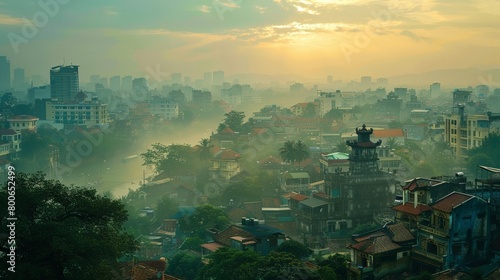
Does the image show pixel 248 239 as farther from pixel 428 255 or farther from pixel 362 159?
pixel 362 159

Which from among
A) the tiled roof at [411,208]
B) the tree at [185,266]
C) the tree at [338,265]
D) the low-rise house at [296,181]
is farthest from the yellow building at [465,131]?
the tree at [185,266]

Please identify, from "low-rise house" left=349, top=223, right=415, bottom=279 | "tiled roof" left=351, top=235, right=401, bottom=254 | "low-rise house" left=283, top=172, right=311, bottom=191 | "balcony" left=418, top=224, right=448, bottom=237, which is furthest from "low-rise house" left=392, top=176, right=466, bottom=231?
"low-rise house" left=283, top=172, right=311, bottom=191

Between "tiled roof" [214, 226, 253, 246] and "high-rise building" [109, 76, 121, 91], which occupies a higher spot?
"high-rise building" [109, 76, 121, 91]

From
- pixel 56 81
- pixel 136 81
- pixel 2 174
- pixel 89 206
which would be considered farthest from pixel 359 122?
pixel 136 81

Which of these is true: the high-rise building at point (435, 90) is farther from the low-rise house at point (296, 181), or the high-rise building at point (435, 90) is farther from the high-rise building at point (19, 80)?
the low-rise house at point (296, 181)

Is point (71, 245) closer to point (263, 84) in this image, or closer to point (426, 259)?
point (426, 259)

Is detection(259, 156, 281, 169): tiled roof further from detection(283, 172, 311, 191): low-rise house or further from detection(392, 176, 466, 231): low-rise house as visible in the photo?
detection(392, 176, 466, 231): low-rise house

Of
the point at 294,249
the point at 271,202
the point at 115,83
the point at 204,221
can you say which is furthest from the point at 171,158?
the point at 115,83
